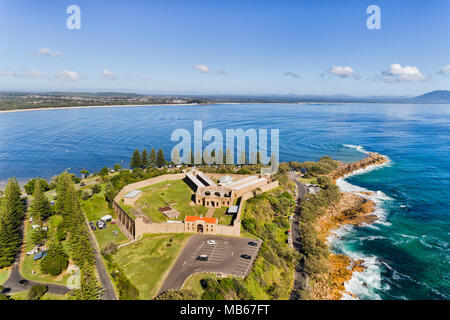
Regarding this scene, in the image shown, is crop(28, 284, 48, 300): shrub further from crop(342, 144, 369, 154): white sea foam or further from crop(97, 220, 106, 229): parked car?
crop(342, 144, 369, 154): white sea foam

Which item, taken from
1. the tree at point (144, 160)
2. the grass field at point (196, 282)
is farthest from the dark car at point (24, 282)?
the tree at point (144, 160)

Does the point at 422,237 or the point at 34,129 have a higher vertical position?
the point at 34,129

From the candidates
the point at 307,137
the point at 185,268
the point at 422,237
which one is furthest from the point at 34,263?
the point at 307,137

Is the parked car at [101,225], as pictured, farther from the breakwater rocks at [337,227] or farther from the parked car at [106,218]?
the breakwater rocks at [337,227]

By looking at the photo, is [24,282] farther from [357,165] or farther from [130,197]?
[357,165]

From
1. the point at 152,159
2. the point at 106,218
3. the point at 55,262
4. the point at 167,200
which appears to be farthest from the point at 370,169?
the point at 55,262
